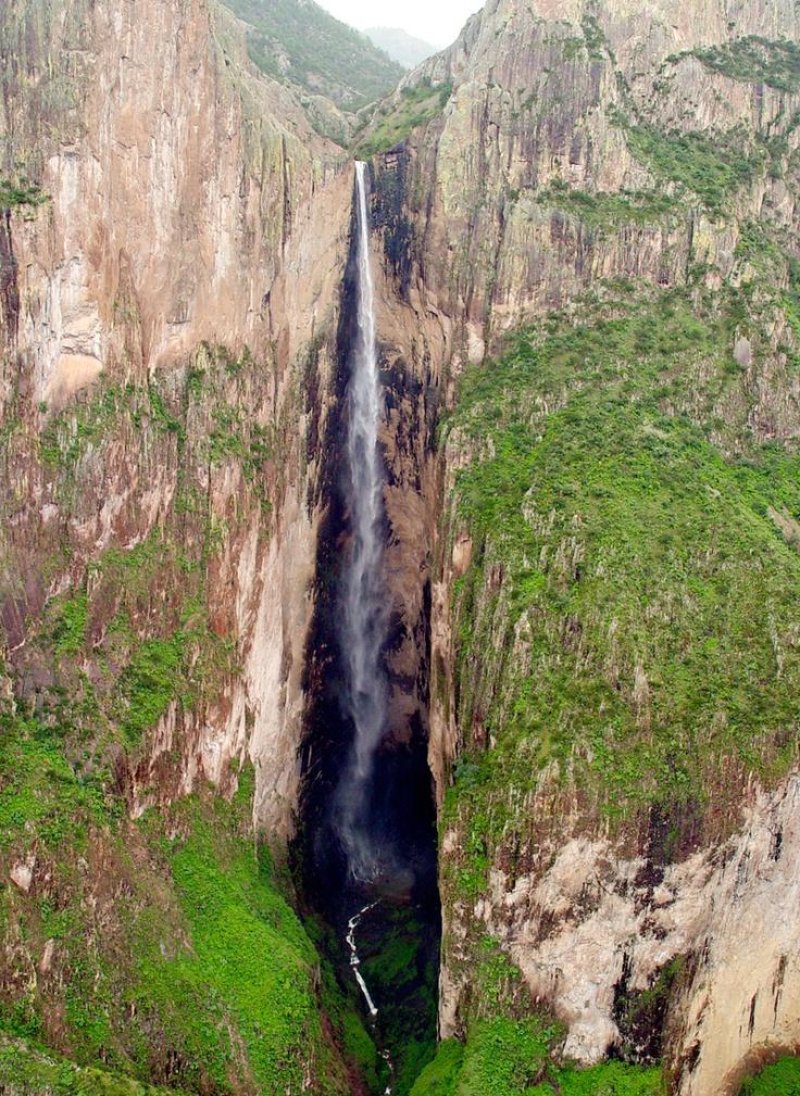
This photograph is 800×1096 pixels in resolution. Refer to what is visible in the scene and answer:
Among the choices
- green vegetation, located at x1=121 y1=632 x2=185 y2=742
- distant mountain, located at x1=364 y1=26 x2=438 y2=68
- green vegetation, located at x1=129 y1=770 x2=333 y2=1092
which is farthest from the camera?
distant mountain, located at x1=364 y1=26 x2=438 y2=68

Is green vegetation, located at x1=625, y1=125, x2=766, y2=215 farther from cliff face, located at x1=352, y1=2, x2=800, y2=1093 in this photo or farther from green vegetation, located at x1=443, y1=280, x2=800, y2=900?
green vegetation, located at x1=443, y1=280, x2=800, y2=900

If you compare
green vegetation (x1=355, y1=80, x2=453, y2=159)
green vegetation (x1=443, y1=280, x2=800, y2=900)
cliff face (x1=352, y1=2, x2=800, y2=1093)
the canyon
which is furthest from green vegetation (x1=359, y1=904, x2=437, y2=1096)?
green vegetation (x1=355, y1=80, x2=453, y2=159)

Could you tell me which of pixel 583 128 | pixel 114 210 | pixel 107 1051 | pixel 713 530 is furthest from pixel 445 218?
pixel 107 1051

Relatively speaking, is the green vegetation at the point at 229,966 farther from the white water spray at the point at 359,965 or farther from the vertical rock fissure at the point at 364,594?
the vertical rock fissure at the point at 364,594

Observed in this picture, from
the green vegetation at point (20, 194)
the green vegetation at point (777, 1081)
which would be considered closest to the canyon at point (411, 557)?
the green vegetation at point (20, 194)

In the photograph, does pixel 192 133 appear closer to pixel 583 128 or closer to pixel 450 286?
pixel 450 286

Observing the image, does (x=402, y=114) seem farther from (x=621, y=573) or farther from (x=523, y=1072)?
(x=523, y=1072)
